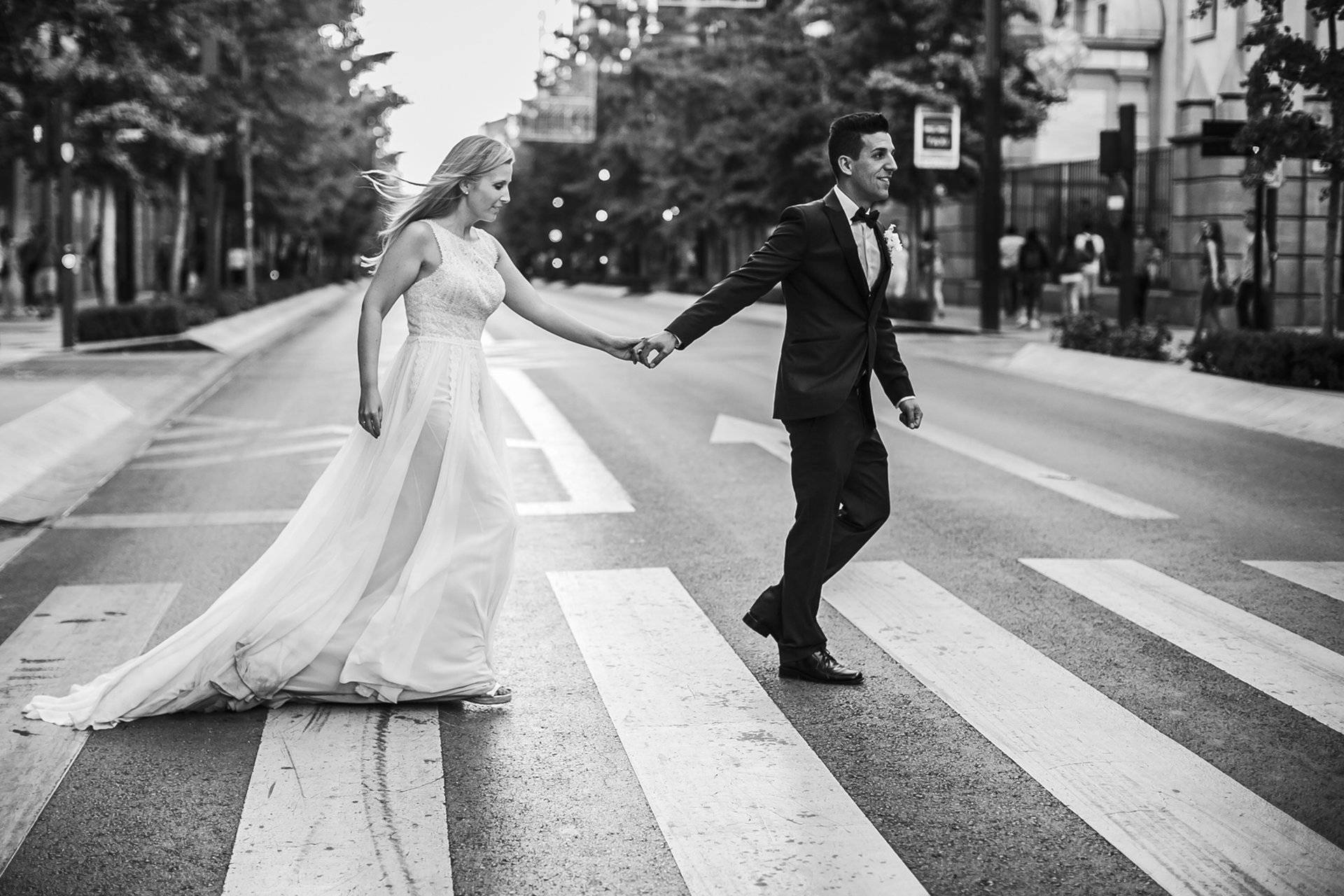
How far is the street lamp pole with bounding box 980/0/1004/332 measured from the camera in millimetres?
28141

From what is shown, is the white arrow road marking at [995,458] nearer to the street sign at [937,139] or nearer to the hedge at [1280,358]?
the hedge at [1280,358]

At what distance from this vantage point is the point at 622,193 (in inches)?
2835

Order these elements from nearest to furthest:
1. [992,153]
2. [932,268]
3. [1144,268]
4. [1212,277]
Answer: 1. [1212,277]
2. [992,153]
3. [1144,268]
4. [932,268]

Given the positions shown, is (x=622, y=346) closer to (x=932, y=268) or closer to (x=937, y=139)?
(x=937, y=139)

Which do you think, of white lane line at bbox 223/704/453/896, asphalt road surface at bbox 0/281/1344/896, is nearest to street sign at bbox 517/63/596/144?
asphalt road surface at bbox 0/281/1344/896

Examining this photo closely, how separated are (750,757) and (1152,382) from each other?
13.8 metres

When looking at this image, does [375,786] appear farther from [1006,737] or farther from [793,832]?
[1006,737]

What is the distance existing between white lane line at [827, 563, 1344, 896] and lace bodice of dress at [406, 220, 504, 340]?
209 cm

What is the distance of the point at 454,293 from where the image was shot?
20.0 ft

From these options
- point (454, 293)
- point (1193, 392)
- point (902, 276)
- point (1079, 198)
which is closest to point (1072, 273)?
point (1079, 198)

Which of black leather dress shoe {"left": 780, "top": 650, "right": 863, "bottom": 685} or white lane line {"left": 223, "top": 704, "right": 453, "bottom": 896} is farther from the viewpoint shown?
black leather dress shoe {"left": 780, "top": 650, "right": 863, "bottom": 685}

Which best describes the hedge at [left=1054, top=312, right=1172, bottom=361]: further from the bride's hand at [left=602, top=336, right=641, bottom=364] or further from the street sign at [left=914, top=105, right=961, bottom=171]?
the bride's hand at [left=602, top=336, right=641, bottom=364]

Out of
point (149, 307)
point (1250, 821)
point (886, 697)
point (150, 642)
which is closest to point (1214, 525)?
point (886, 697)

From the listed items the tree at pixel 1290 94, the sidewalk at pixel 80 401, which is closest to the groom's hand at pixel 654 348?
the sidewalk at pixel 80 401
